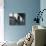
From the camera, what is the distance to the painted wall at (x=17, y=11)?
521cm

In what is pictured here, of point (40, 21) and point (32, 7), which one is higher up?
point (32, 7)

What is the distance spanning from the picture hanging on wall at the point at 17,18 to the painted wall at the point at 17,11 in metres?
0.12

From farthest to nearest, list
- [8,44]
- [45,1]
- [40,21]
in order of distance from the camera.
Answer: [40,21], [45,1], [8,44]

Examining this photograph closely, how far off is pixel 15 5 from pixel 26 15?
1.91 ft

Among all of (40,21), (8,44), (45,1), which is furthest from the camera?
(40,21)

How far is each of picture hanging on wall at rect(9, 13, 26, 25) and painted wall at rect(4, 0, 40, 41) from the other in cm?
12

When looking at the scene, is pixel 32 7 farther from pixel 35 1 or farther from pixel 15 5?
pixel 15 5

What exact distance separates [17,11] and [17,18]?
275mm

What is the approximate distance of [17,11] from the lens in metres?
5.28

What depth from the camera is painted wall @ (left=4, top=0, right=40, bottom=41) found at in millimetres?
5211

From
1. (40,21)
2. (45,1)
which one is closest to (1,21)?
(40,21)

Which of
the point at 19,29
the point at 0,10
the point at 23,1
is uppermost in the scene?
the point at 23,1

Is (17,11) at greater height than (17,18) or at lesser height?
greater

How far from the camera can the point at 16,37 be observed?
533cm
